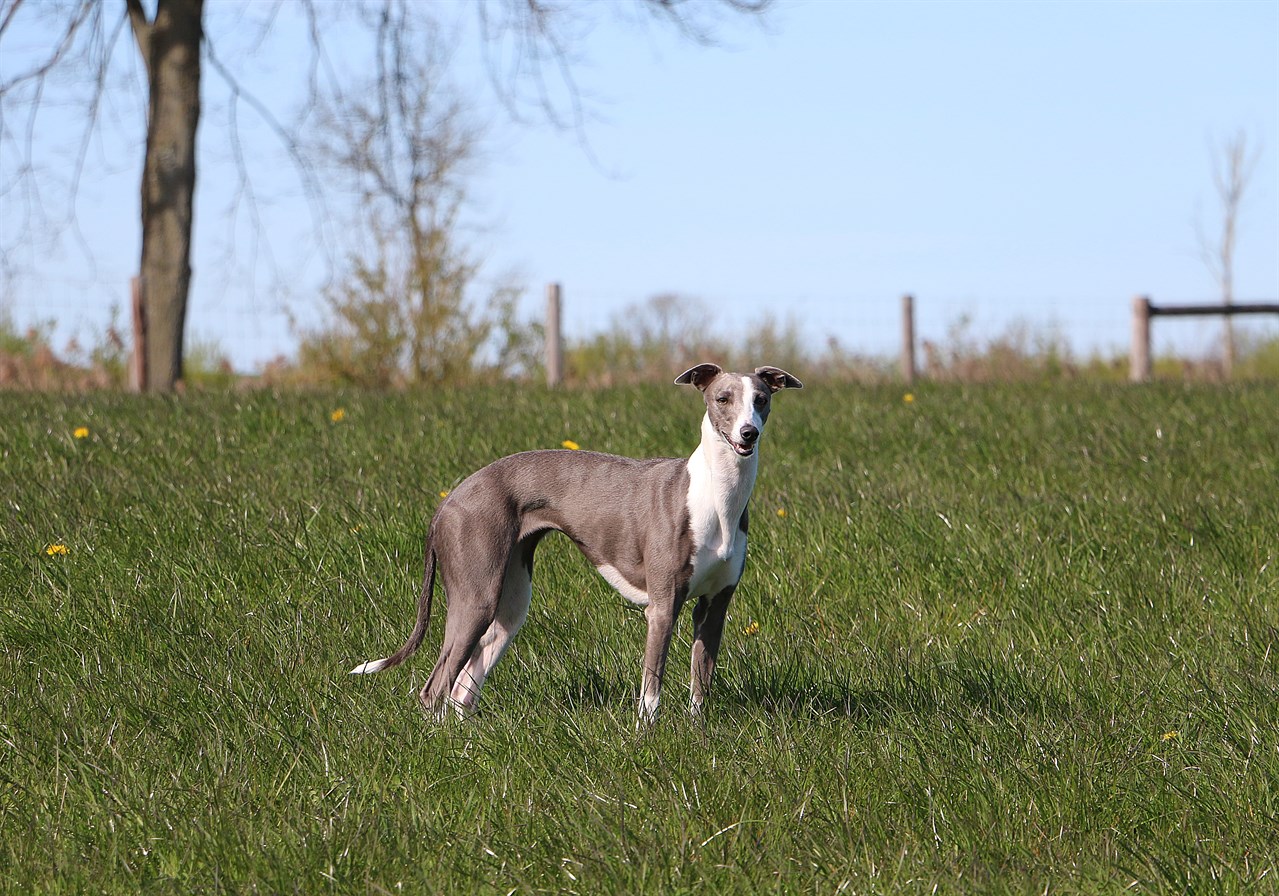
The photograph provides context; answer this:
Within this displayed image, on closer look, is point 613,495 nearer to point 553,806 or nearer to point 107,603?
point 553,806

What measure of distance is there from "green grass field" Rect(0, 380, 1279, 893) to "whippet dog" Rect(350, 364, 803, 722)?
25 cm

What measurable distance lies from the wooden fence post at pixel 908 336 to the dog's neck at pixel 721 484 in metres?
15.0

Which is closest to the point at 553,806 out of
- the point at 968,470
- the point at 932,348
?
the point at 968,470

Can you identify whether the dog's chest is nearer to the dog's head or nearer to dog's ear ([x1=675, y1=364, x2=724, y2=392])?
the dog's head

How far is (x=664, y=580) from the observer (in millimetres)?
4164

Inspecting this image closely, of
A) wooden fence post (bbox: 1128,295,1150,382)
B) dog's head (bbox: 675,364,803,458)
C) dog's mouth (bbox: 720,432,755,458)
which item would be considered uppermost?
wooden fence post (bbox: 1128,295,1150,382)

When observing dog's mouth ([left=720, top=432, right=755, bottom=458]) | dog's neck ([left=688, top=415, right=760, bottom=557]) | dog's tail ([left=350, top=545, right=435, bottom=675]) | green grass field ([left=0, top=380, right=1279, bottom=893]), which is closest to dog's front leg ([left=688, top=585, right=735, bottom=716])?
green grass field ([left=0, top=380, right=1279, bottom=893])

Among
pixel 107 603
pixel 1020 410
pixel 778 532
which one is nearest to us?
pixel 107 603

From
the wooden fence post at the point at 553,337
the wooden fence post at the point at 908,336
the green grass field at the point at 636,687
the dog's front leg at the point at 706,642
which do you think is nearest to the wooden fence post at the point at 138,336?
the wooden fence post at the point at 553,337

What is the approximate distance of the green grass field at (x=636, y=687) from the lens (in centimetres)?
346

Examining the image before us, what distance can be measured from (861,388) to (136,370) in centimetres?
835

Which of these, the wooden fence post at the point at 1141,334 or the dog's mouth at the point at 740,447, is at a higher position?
the wooden fence post at the point at 1141,334

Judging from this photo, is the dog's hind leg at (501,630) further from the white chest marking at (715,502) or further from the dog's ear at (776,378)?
the dog's ear at (776,378)

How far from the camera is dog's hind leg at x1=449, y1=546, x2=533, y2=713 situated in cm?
451
